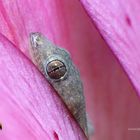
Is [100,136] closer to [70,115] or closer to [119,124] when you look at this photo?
[119,124]

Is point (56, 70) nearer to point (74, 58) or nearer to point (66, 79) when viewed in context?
point (66, 79)

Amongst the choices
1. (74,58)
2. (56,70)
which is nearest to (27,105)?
(56,70)
